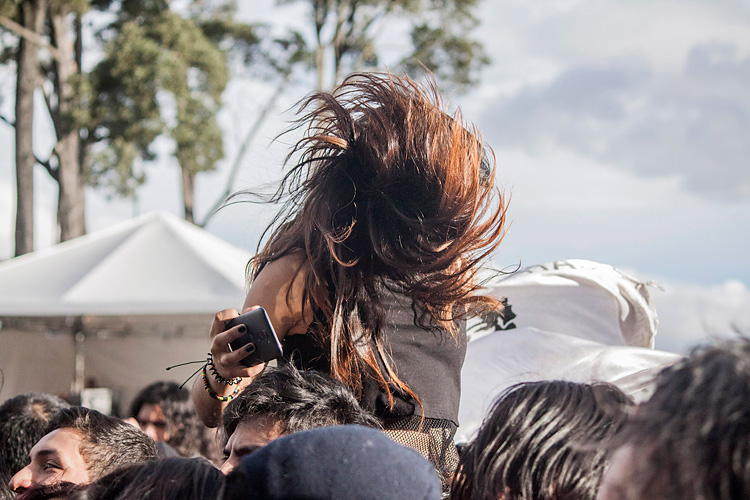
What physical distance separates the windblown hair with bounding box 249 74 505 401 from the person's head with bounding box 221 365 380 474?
0.08 m

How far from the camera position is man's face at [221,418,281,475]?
4.64ft

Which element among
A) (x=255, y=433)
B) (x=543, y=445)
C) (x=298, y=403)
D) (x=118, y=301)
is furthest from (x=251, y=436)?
(x=118, y=301)

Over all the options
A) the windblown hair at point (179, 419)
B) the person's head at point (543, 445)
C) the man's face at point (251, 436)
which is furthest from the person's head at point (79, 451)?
the windblown hair at point (179, 419)

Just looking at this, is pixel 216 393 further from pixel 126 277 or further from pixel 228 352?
pixel 126 277

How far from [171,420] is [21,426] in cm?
152

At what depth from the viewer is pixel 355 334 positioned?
152 cm

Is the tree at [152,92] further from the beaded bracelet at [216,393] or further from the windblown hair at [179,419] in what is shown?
the beaded bracelet at [216,393]

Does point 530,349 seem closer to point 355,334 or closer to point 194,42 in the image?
point 355,334

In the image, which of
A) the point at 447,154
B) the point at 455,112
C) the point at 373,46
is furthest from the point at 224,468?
the point at 373,46

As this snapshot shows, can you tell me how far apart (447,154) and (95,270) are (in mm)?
5126

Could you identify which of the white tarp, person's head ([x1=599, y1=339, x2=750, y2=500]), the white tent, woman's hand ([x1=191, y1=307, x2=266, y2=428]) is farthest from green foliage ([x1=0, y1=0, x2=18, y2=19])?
person's head ([x1=599, y1=339, x2=750, y2=500])

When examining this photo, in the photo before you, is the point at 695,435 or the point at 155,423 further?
the point at 155,423

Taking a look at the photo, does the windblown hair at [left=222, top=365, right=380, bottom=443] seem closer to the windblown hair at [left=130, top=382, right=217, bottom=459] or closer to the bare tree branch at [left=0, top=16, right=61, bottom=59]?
the windblown hair at [left=130, top=382, right=217, bottom=459]

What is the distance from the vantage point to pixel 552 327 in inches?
111
